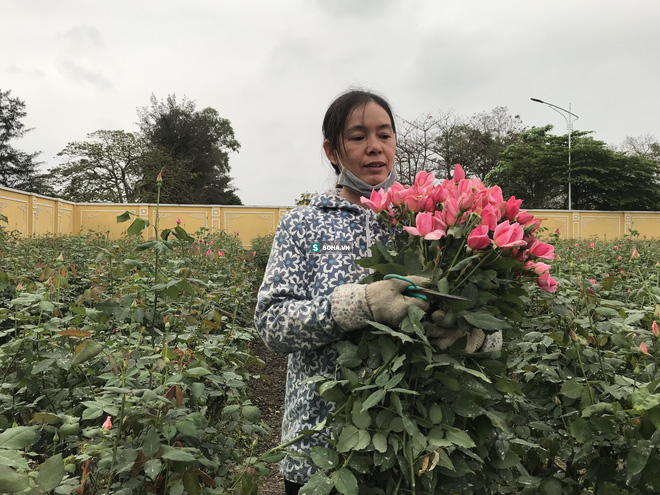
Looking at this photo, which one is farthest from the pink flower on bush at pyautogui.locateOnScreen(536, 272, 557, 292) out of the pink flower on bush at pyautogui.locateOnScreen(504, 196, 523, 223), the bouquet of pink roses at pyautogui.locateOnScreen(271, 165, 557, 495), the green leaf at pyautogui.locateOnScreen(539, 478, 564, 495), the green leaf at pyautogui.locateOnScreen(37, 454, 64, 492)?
the green leaf at pyautogui.locateOnScreen(37, 454, 64, 492)

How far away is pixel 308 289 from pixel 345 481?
0.48 meters

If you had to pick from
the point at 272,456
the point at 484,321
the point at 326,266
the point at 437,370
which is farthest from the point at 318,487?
the point at 326,266

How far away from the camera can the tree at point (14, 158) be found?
3406 cm

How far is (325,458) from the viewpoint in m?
0.86

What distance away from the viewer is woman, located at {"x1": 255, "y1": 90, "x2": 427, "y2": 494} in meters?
1.02

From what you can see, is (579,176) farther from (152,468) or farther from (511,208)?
(152,468)

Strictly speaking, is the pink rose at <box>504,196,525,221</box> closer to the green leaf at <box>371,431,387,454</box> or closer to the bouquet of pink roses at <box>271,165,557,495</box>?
the bouquet of pink roses at <box>271,165,557,495</box>

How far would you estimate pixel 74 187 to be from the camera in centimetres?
2952

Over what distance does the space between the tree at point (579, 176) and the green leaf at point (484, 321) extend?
2763cm

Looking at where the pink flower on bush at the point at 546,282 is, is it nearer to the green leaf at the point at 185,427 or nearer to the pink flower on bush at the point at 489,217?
the pink flower on bush at the point at 489,217

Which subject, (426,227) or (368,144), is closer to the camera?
(426,227)

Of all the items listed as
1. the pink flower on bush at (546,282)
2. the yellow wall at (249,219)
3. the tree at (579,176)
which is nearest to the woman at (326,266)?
the pink flower on bush at (546,282)

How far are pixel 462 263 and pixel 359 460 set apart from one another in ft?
1.27

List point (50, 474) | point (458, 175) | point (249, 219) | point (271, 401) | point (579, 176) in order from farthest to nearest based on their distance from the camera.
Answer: point (579, 176) < point (249, 219) < point (271, 401) < point (458, 175) < point (50, 474)
